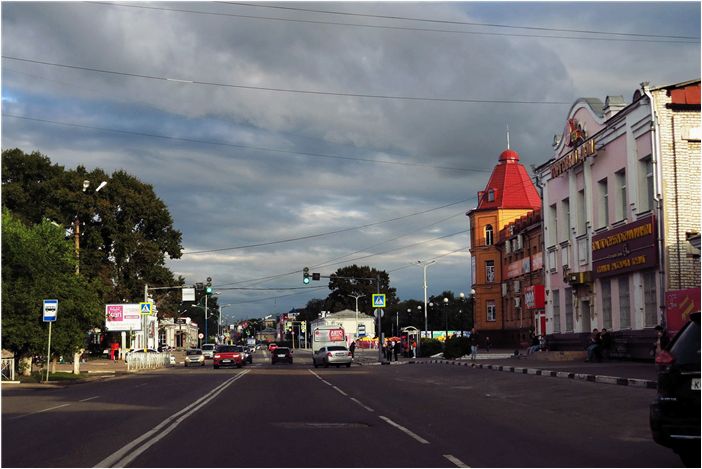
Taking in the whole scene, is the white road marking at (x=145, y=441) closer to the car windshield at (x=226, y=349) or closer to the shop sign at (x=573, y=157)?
the shop sign at (x=573, y=157)

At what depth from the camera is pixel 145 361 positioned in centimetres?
5759

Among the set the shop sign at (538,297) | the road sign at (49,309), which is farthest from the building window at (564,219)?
the road sign at (49,309)

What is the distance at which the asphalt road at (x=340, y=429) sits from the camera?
35.5 feet

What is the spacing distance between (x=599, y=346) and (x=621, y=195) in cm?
721

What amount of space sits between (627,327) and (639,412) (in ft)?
72.0

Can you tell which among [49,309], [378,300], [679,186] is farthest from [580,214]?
[49,309]

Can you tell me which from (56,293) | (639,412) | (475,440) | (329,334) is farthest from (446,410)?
(329,334)

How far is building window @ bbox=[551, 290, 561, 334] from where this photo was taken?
156 ft

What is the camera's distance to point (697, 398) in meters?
9.10

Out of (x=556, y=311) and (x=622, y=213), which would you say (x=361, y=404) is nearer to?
(x=622, y=213)

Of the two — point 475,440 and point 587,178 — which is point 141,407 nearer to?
point 475,440

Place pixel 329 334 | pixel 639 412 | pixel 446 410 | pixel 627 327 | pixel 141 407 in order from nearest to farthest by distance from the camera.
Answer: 1. pixel 639 412
2. pixel 446 410
3. pixel 141 407
4. pixel 627 327
5. pixel 329 334

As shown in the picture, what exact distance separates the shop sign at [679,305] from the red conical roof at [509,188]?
50.4 metres

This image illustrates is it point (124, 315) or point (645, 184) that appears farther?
point (124, 315)
